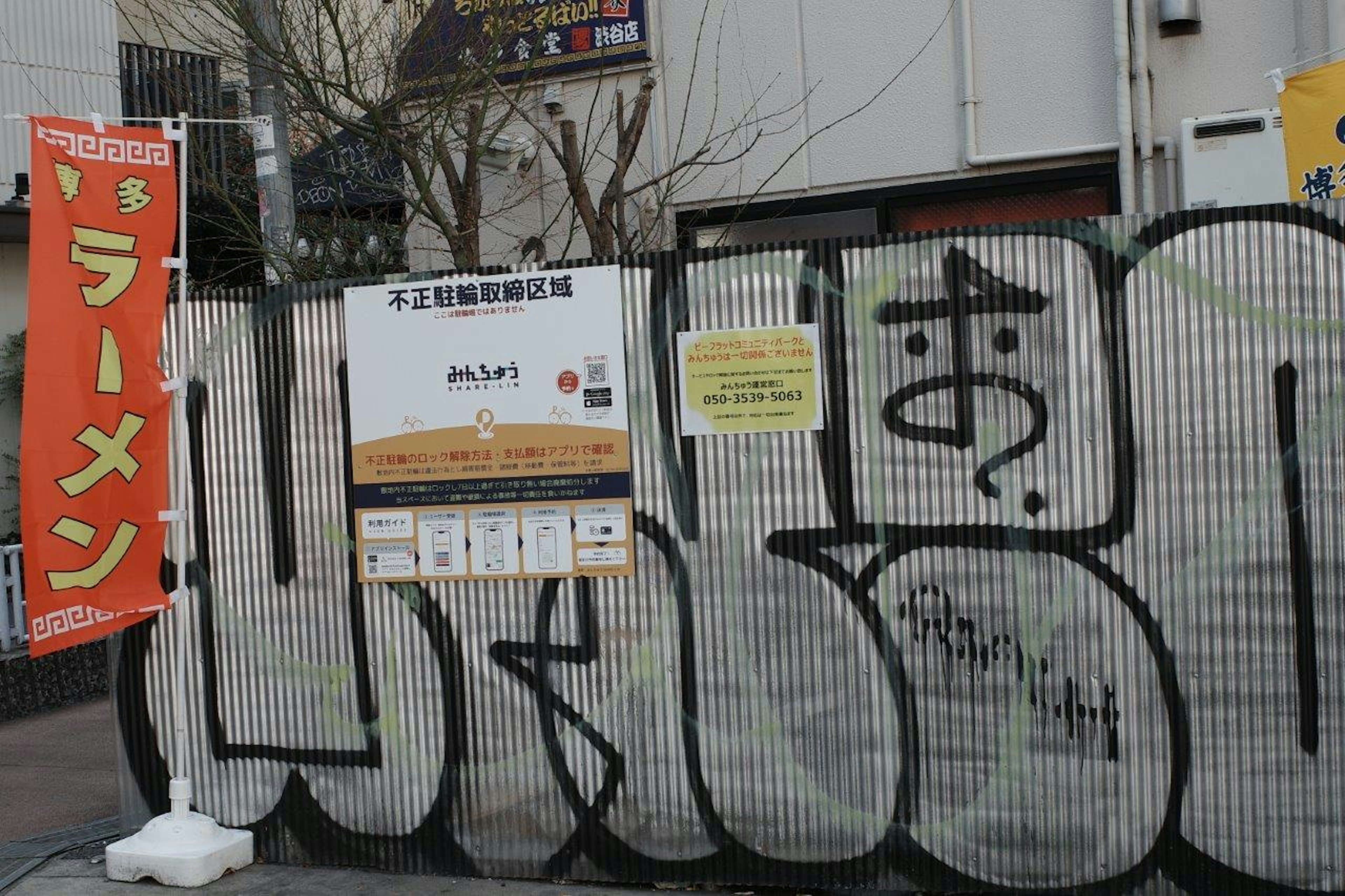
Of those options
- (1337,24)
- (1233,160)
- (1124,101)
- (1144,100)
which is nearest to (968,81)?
(1124,101)

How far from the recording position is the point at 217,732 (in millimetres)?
5816

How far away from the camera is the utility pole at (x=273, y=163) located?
8133 millimetres

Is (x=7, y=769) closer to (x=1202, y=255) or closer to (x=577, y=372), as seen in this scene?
(x=577, y=372)

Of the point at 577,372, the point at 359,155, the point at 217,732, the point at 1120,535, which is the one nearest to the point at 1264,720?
the point at 1120,535

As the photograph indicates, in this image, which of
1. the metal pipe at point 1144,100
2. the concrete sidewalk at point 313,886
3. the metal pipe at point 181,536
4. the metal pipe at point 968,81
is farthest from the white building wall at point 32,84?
the metal pipe at point 1144,100

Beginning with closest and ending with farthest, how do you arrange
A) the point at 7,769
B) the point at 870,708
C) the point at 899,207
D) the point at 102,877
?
the point at 870,708
the point at 102,877
the point at 7,769
the point at 899,207

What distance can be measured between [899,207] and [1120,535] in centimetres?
558

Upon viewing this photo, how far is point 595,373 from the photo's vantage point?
5.30m

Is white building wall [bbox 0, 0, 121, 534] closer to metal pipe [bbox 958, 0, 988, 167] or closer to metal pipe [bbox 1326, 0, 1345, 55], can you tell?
metal pipe [bbox 958, 0, 988, 167]

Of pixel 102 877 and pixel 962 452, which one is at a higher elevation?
pixel 962 452

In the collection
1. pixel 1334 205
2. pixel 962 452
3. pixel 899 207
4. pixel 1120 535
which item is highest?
pixel 899 207

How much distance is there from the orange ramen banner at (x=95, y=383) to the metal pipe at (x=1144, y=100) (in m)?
6.18

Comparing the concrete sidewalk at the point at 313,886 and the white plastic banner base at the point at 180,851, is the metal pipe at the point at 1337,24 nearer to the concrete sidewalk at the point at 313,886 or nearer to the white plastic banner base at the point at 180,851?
the concrete sidewalk at the point at 313,886

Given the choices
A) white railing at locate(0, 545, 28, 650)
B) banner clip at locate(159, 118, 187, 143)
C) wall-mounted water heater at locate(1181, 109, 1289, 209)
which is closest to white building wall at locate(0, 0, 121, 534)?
white railing at locate(0, 545, 28, 650)
